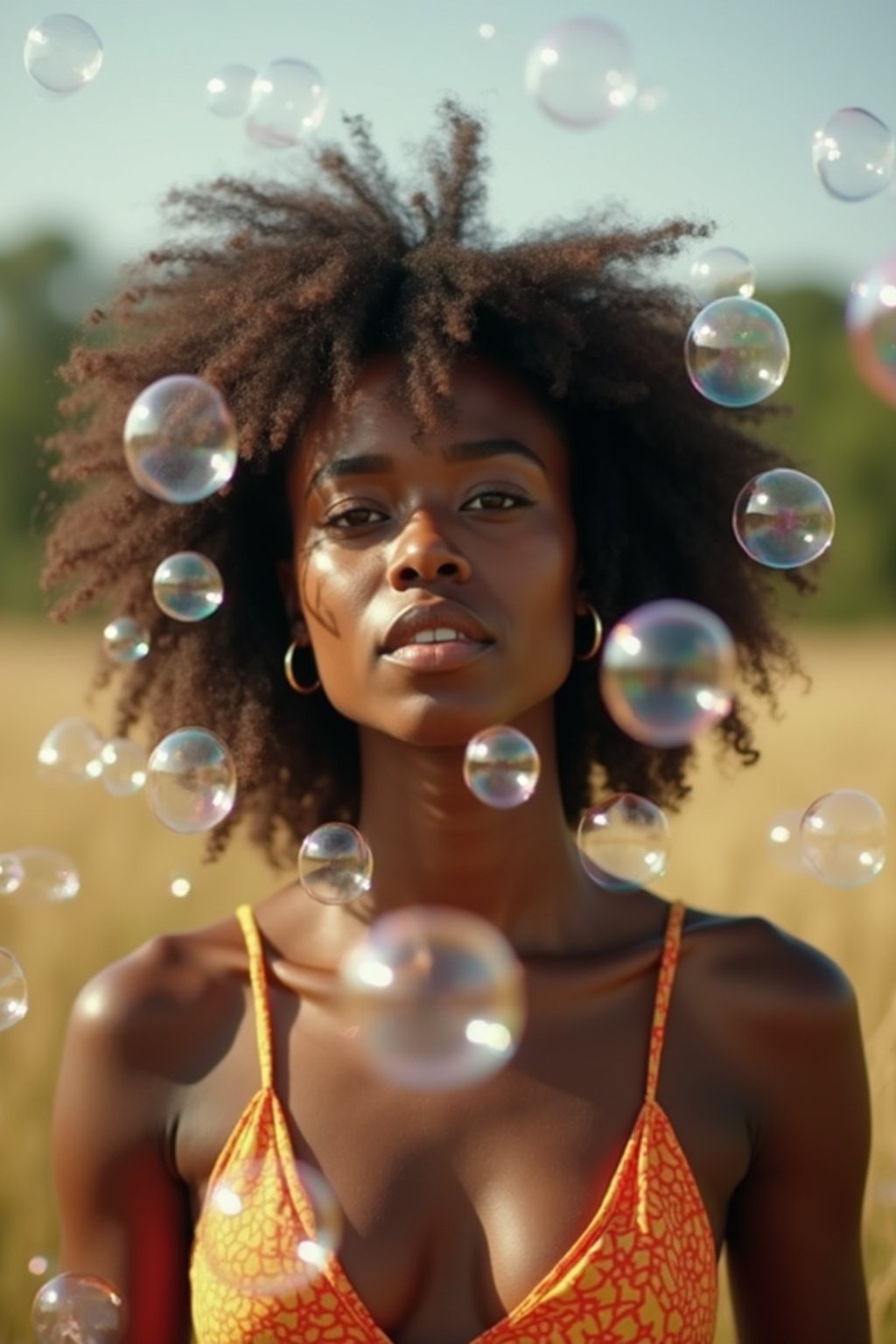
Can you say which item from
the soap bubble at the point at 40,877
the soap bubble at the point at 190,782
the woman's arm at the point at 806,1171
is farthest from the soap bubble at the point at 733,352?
the soap bubble at the point at 40,877

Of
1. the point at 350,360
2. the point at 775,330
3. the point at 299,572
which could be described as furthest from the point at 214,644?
the point at 775,330

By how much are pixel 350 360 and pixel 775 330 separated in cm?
72

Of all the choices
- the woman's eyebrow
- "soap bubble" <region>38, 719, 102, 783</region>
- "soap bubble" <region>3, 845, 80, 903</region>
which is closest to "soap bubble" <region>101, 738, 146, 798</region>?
"soap bubble" <region>38, 719, 102, 783</region>

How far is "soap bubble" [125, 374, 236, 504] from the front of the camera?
3.41m

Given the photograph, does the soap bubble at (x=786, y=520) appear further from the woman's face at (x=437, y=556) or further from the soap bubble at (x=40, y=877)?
the soap bubble at (x=40, y=877)

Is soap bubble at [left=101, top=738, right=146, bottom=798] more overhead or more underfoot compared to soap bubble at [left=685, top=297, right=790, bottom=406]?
more underfoot

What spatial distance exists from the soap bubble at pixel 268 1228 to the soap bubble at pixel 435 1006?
0.74 ft

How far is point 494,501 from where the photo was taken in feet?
10.9

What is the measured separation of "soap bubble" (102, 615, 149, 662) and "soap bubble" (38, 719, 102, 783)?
0.24 metres

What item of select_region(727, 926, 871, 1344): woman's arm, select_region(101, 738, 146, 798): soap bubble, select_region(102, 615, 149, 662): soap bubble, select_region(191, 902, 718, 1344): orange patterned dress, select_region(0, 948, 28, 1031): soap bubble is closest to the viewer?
select_region(191, 902, 718, 1344): orange patterned dress

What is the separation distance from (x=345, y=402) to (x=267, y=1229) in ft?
4.19

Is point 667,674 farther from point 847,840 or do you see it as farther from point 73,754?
point 73,754

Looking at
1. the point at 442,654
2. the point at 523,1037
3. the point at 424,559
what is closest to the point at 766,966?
the point at 523,1037

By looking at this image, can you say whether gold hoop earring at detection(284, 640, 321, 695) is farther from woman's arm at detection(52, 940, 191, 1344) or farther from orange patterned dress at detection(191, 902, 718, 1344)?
orange patterned dress at detection(191, 902, 718, 1344)
